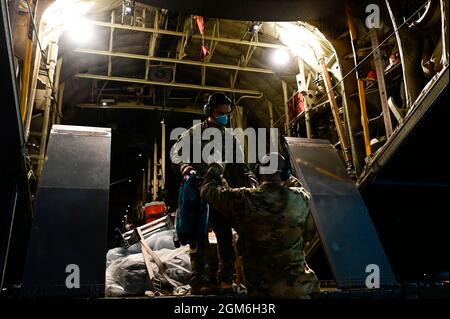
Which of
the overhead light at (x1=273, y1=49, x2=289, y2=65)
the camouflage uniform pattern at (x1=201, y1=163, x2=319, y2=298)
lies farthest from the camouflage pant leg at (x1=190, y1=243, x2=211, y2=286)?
the overhead light at (x1=273, y1=49, x2=289, y2=65)

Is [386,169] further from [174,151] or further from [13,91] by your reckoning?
[13,91]

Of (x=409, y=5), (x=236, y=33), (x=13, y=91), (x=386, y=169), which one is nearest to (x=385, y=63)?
(x=409, y=5)

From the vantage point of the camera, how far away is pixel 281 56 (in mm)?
10883

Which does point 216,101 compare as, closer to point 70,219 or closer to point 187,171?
point 187,171

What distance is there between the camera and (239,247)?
3762 mm

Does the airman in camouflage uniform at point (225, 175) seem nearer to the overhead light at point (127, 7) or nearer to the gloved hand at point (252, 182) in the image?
the gloved hand at point (252, 182)

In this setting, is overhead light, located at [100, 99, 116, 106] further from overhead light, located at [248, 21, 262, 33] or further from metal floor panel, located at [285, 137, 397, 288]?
metal floor panel, located at [285, 137, 397, 288]

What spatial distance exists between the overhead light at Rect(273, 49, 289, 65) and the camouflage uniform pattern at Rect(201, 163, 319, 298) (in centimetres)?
830

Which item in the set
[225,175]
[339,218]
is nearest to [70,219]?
[225,175]

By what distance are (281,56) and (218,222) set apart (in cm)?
800

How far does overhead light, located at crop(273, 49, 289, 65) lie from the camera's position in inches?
424

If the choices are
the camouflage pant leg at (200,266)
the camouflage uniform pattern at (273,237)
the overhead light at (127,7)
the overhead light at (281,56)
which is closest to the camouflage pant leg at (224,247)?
the camouflage pant leg at (200,266)

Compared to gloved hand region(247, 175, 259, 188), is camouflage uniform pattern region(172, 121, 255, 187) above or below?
above

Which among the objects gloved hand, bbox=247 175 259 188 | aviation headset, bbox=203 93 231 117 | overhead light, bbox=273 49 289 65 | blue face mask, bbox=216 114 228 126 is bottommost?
gloved hand, bbox=247 175 259 188
